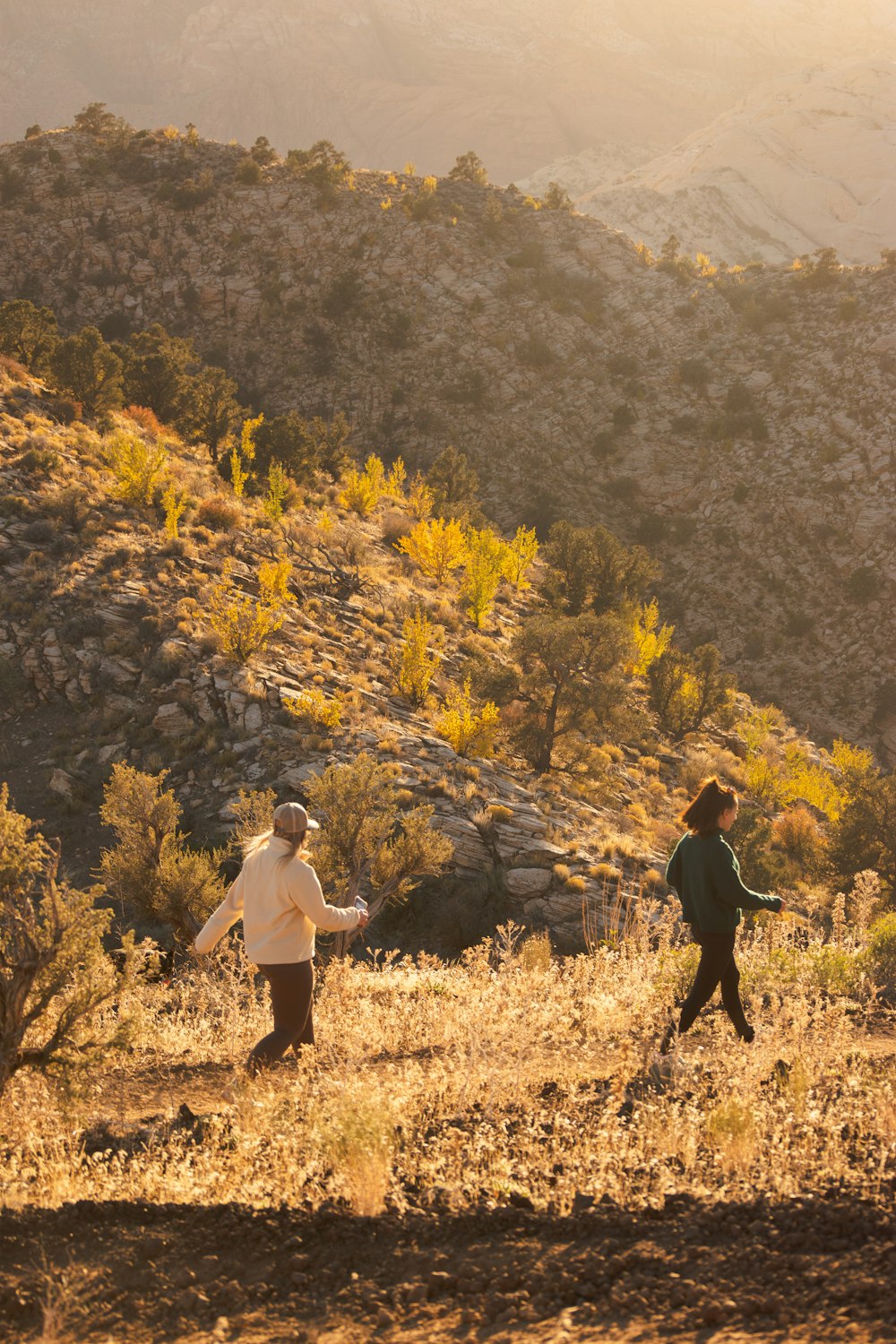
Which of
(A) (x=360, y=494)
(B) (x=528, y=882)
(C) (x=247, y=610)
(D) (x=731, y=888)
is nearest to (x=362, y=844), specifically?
(B) (x=528, y=882)

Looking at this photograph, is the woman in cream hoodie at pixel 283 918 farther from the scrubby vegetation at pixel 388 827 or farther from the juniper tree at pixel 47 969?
the juniper tree at pixel 47 969

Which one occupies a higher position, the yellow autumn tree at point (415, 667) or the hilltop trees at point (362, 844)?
the yellow autumn tree at point (415, 667)

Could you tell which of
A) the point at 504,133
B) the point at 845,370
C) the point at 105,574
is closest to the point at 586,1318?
the point at 105,574

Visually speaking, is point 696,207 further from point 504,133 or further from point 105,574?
point 105,574

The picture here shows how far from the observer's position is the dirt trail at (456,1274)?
8.41ft

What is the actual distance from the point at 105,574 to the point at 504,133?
145684mm

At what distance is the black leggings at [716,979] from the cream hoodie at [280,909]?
6.55 feet

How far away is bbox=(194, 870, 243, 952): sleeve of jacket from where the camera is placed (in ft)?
14.6

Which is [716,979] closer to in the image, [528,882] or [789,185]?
[528,882]

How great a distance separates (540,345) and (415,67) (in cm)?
13463

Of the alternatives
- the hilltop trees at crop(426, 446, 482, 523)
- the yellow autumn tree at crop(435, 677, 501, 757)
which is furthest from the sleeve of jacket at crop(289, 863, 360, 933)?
the hilltop trees at crop(426, 446, 482, 523)

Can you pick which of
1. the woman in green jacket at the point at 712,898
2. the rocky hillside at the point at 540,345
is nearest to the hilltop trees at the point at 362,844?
the woman in green jacket at the point at 712,898

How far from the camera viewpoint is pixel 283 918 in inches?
169

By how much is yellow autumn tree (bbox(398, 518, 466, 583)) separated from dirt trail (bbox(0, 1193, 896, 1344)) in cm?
2164
